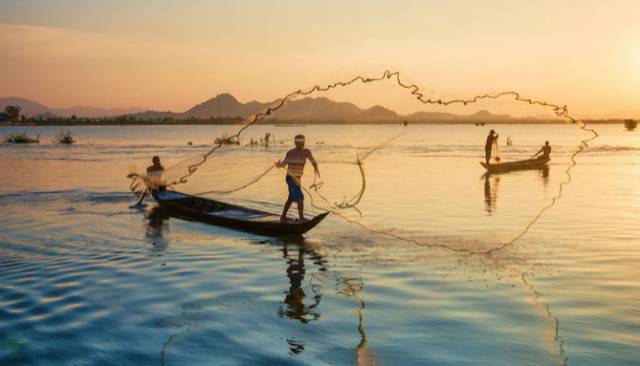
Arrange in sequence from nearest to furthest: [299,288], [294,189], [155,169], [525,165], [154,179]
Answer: [299,288] → [294,189] → [154,179] → [155,169] → [525,165]

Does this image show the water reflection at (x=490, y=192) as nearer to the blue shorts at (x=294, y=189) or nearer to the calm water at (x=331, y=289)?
the calm water at (x=331, y=289)

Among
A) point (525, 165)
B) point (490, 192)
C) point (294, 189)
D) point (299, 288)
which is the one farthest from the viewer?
point (525, 165)

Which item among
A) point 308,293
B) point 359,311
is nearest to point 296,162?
point 308,293

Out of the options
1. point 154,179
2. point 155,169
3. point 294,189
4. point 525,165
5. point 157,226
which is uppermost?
point 155,169

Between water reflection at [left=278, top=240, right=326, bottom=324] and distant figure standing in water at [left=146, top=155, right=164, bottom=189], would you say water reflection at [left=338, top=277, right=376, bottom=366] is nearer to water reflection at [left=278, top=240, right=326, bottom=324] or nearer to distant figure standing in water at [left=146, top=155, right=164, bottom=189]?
water reflection at [left=278, top=240, right=326, bottom=324]

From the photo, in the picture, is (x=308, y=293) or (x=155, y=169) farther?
(x=155, y=169)

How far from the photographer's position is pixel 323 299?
8820 mm

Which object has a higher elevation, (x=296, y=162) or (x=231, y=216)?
(x=296, y=162)

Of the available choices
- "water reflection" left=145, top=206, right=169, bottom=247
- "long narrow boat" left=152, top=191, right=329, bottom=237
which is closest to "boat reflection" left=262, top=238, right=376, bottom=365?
"long narrow boat" left=152, top=191, right=329, bottom=237

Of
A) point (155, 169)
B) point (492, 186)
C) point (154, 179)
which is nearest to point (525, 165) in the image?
point (492, 186)

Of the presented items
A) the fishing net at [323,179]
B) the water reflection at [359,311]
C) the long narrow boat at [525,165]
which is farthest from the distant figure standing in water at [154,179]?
the long narrow boat at [525,165]

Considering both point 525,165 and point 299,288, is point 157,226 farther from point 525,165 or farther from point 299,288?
point 525,165

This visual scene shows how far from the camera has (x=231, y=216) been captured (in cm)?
1608

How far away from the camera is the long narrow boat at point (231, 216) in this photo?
13656mm
